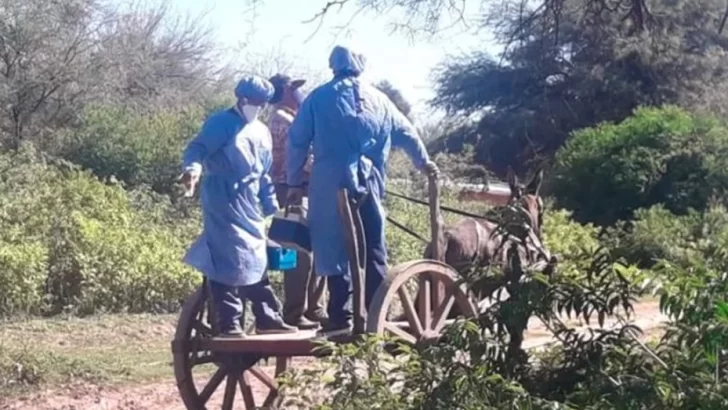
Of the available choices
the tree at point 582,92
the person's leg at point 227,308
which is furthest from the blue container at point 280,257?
the tree at point 582,92

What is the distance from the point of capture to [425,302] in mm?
7691

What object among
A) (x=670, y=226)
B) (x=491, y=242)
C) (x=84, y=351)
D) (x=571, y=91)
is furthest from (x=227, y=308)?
(x=571, y=91)

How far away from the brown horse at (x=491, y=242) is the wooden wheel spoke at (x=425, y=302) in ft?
0.77

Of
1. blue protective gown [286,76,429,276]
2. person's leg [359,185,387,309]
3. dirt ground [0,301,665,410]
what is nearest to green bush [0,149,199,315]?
dirt ground [0,301,665,410]

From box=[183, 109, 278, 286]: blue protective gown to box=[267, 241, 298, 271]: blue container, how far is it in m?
0.25

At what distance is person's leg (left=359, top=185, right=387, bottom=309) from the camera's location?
7574mm

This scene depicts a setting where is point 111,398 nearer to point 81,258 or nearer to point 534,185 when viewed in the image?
point 534,185

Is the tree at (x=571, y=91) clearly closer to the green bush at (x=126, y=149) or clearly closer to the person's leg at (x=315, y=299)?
the green bush at (x=126, y=149)

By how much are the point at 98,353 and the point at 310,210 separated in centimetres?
414

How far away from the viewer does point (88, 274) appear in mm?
13469

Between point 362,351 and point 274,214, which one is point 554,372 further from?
point 274,214

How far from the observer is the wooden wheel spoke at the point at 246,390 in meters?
7.85

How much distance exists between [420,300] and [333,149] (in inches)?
39.2

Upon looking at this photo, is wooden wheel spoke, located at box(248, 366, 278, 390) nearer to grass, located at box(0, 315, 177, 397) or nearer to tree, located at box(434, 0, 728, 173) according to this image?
grass, located at box(0, 315, 177, 397)
